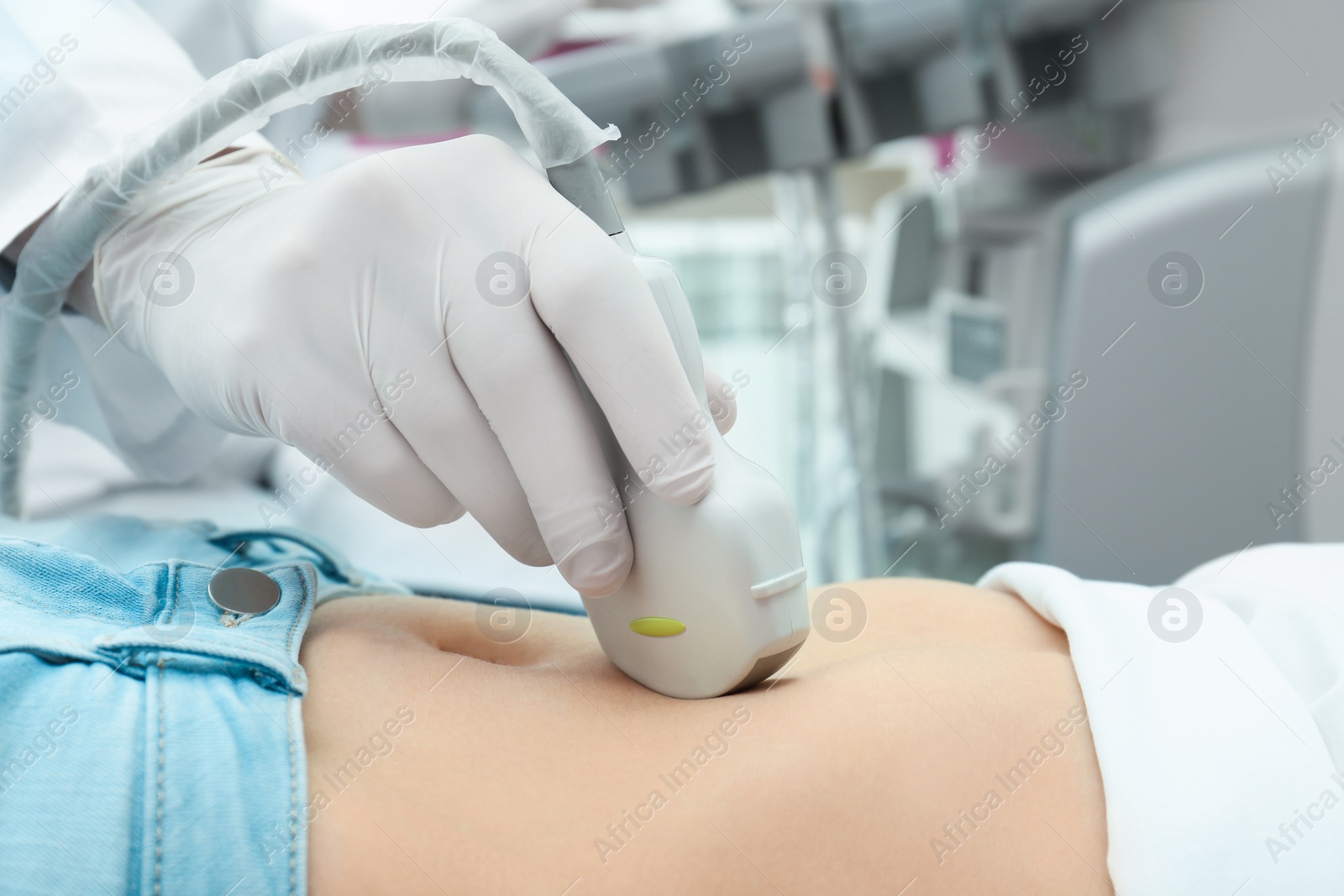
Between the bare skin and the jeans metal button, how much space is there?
1.6 inches

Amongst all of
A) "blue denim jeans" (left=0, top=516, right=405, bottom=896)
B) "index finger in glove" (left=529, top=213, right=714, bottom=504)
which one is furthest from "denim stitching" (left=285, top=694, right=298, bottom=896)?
"index finger in glove" (left=529, top=213, right=714, bottom=504)

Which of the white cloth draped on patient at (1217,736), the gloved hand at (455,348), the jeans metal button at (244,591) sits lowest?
the white cloth draped on patient at (1217,736)

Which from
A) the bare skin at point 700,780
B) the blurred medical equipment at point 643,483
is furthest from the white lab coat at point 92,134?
the bare skin at point 700,780

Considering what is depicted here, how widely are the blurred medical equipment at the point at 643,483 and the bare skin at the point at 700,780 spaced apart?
35 millimetres

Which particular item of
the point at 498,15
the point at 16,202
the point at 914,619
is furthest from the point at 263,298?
the point at 498,15

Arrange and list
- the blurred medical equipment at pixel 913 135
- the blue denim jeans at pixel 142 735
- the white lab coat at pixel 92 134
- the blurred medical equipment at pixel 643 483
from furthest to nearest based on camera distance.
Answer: the blurred medical equipment at pixel 913 135, the white lab coat at pixel 92 134, the blurred medical equipment at pixel 643 483, the blue denim jeans at pixel 142 735

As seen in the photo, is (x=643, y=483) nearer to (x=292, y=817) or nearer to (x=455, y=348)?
(x=455, y=348)

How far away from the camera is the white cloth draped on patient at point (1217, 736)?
484mm

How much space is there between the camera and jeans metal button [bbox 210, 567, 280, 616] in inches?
22.4

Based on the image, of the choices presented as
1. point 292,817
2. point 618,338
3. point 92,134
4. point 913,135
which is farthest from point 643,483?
point 913,135

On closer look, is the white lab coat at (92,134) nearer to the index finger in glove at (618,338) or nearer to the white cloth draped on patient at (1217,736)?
the index finger in glove at (618,338)

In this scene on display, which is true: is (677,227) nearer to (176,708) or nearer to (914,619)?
(914,619)

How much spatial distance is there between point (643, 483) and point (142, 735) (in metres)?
0.28

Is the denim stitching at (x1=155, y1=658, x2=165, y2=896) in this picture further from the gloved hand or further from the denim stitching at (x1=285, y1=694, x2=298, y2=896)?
the gloved hand
